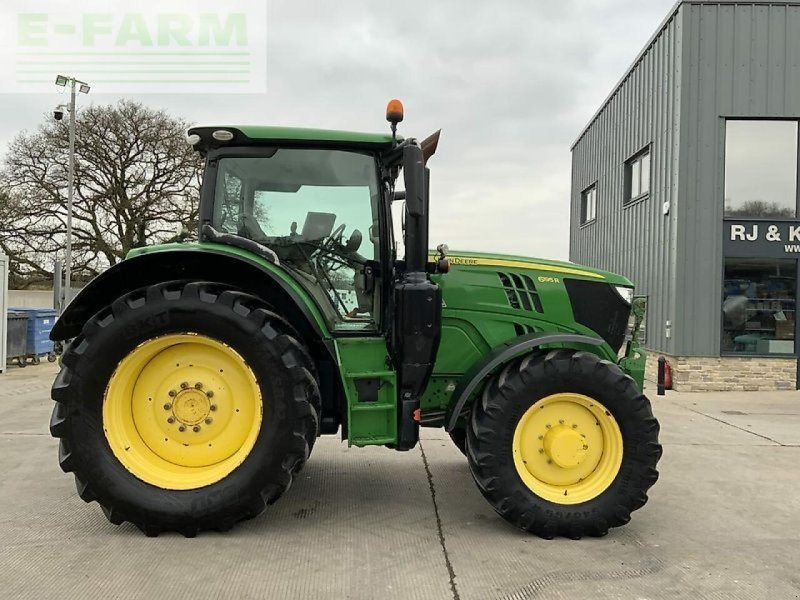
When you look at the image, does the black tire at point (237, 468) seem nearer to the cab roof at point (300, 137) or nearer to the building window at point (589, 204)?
the cab roof at point (300, 137)

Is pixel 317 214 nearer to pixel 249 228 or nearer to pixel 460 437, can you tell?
pixel 249 228

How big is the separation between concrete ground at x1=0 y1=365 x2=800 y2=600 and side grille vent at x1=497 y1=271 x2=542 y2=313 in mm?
1390

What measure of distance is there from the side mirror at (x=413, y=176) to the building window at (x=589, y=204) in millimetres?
13915

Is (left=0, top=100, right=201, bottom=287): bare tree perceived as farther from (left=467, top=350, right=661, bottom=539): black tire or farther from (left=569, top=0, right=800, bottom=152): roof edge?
(left=467, top=350, right=661, bottom=539): black tire

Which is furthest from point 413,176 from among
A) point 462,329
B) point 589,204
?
point 589,204

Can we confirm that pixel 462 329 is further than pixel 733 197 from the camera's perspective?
No

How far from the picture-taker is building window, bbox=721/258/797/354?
34.8ft

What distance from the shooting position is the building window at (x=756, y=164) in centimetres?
1063

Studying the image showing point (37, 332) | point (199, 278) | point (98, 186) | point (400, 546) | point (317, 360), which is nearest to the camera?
point (400, 546)

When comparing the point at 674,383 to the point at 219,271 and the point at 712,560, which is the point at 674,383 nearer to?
the point at 712,560

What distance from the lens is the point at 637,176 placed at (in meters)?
13.1

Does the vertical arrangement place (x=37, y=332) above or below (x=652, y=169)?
below

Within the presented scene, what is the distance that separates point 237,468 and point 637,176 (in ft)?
38.5

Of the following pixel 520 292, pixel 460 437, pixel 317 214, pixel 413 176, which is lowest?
pixel 460 437
